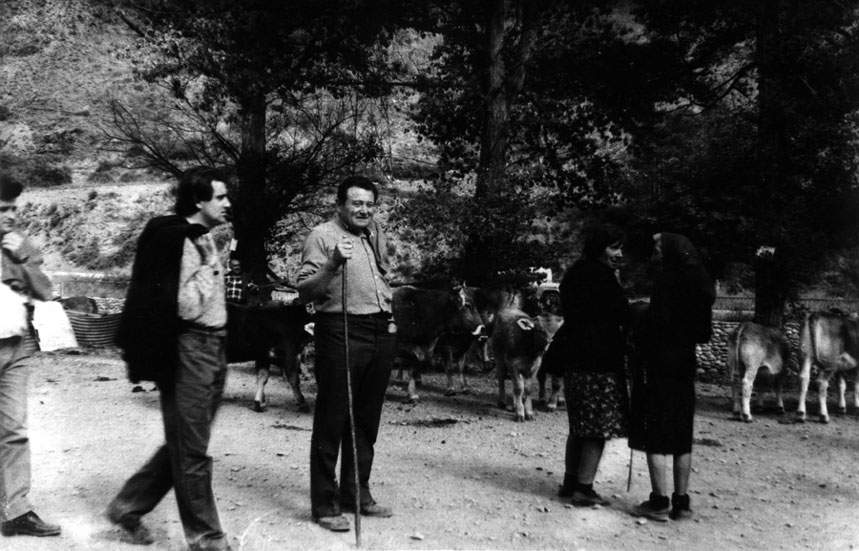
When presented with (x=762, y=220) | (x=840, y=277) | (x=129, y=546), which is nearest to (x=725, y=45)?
(x=762, y=220)

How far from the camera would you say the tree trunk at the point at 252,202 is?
674 inches

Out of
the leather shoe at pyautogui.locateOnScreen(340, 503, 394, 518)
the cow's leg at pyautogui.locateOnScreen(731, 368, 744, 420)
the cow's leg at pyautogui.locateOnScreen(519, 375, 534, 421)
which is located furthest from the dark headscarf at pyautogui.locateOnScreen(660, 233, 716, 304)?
the cow's leg at pyautogui.locateOnScreen(731, 368, 744, 420)

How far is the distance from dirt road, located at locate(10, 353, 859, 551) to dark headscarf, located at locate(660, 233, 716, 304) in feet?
5.35

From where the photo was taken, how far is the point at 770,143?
14.2 meters

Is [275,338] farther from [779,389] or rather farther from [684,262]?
[779,389]

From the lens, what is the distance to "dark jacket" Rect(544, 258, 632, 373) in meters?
5.80

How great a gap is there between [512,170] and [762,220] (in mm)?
4330

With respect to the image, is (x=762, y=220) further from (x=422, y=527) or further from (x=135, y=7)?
(x=135, y=7)

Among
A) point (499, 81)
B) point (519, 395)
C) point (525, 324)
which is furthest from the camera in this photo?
point (499, 81)

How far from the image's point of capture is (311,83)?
52.4 ft

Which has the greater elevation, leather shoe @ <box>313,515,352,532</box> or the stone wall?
the stone wall

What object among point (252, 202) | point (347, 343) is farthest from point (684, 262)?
point (252, 202)

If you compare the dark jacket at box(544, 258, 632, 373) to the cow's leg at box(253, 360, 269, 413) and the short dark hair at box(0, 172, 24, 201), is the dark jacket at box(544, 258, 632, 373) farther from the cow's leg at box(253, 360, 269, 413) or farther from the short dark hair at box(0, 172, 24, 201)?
the cow's leg at box(253, 360, 269, 413)

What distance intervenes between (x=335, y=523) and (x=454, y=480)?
198cm
